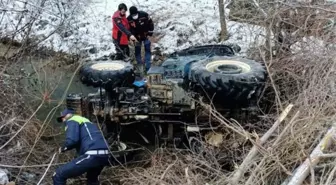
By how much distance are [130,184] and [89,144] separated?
0.62 meters

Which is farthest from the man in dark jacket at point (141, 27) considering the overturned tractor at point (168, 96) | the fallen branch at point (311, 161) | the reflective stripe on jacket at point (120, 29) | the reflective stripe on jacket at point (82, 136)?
the fallen branch at point (311, 161)

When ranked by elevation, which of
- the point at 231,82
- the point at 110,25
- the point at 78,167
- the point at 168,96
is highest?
the point at 110,25

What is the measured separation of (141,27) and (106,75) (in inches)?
112

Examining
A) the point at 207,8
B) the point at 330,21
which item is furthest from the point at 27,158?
the point at 207,8

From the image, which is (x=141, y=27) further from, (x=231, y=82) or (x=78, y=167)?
(x=78, y=167)

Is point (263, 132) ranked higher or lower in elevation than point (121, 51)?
lower

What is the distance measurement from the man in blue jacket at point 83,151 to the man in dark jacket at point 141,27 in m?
3.32

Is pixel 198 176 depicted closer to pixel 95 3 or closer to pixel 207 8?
pixel 207 8

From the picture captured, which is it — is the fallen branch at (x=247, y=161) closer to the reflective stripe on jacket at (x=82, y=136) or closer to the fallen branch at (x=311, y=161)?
the fallen branch at (x=311, y=161)

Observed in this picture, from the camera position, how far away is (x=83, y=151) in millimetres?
5945

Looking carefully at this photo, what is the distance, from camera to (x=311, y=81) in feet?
19.6

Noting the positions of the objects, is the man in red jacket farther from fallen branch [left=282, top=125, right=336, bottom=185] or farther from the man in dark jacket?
fallen branch [left=282, top=125, right=336, bottom=185]

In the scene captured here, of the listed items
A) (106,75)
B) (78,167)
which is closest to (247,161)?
(78,167)

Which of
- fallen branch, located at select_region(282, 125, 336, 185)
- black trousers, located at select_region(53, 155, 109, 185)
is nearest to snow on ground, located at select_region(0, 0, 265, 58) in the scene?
black trousers, located at select_region(53, 155, 109, 185)
